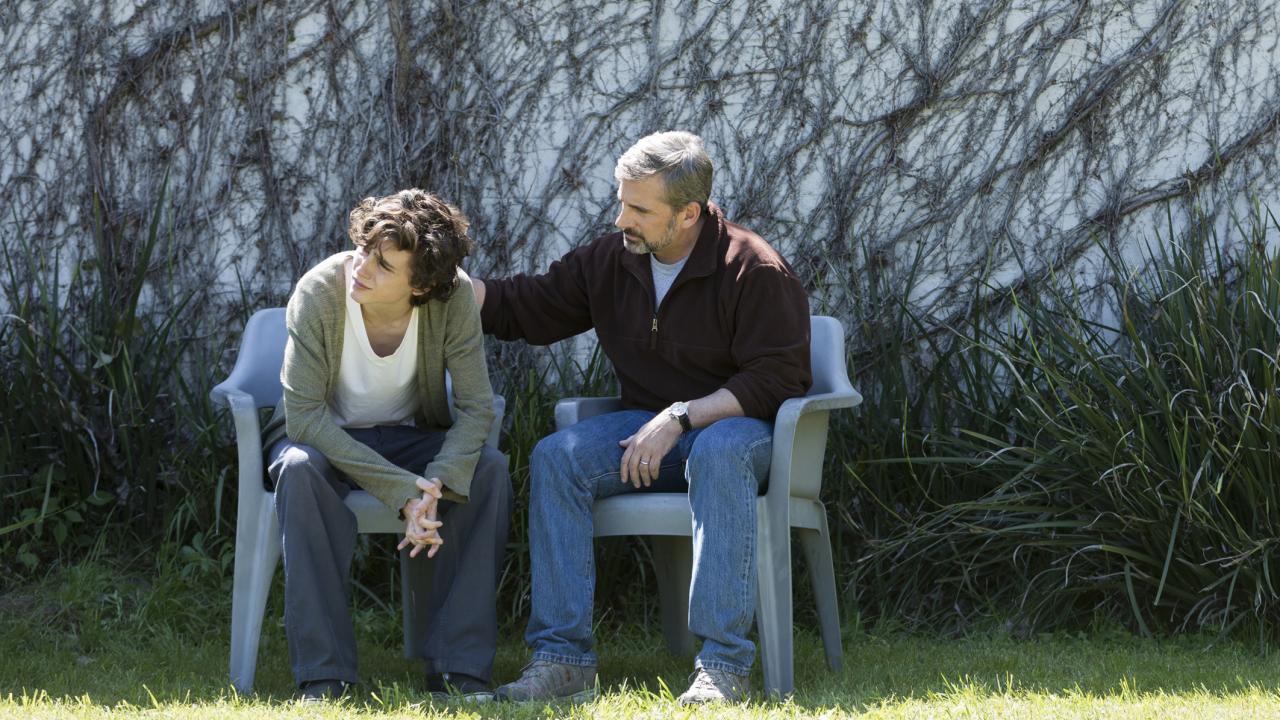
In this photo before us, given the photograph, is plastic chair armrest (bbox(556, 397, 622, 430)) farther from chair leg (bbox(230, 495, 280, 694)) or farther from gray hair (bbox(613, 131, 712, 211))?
chair leg (bbox(230, 495, 280, 694))

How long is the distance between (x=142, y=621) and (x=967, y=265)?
2.31 metres

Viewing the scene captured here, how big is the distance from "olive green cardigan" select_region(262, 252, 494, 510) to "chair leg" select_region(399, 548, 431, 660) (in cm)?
22

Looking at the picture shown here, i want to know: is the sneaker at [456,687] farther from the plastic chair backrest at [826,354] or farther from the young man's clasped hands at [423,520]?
the plastic chair backrest at [826,354]

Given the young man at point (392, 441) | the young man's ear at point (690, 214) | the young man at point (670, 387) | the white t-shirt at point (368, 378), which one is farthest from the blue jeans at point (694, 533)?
the young man's ear at point (690, 214)

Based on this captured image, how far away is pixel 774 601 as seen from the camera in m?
2.61

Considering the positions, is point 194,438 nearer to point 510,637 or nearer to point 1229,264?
point 510,637

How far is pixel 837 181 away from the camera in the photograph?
12.8ft

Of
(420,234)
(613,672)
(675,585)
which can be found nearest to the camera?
(420,234)

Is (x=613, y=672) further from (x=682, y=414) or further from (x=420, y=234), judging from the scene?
(x=420, y=234)

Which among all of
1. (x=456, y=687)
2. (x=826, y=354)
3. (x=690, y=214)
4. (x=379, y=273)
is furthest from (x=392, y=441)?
(x=826, y=354)

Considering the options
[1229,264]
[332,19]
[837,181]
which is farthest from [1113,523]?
[332,19]

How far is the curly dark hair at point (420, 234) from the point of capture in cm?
268

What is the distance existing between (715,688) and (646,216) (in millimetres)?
967

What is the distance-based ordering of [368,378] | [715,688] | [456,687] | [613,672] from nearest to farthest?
[715,688]
[456,687]
[368,378]
[613,672]
